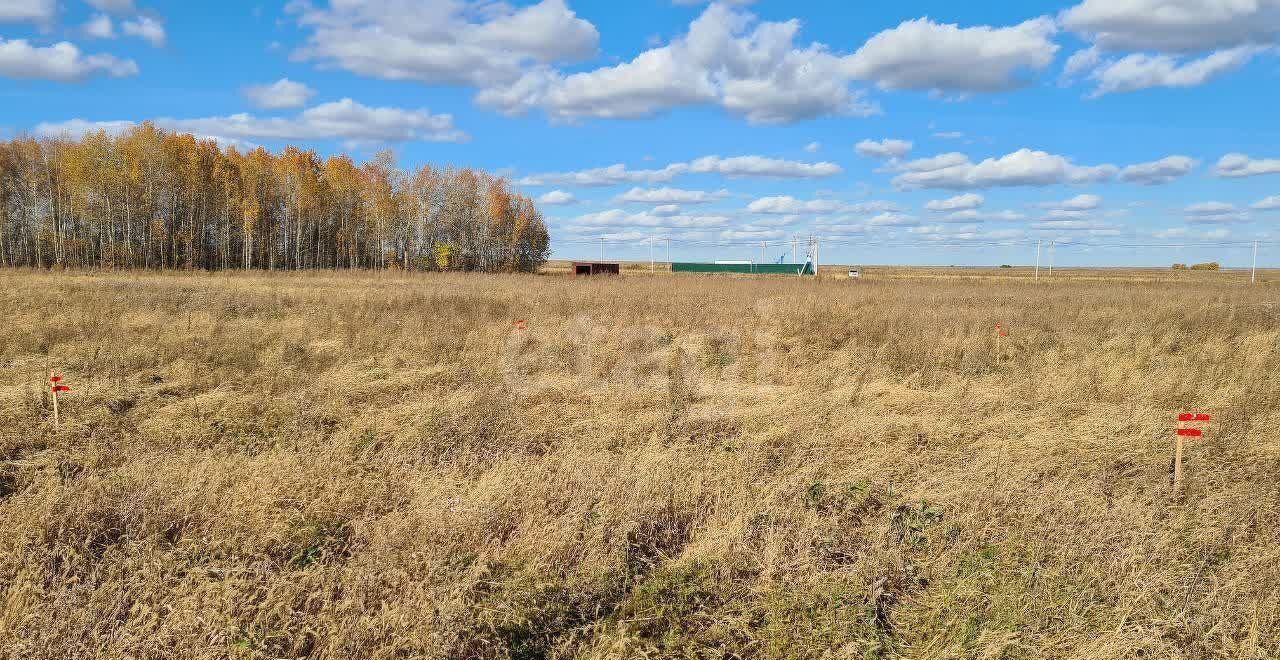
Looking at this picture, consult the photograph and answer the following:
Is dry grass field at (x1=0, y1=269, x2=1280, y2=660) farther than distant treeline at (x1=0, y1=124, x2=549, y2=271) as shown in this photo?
No

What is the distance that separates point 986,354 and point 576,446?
8.74 meters

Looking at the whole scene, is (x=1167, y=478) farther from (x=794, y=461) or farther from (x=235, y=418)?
(x=235, y=418)

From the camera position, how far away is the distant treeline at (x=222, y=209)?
42781mm

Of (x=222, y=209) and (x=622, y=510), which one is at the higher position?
(x=222, y=209)

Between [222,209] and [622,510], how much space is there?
54834 mm

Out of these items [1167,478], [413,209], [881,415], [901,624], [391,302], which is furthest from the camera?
[413,209]

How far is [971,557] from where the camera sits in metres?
3.91

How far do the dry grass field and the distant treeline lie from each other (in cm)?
4320

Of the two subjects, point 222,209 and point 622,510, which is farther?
point 222,209

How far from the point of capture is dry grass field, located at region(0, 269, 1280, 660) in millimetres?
3191

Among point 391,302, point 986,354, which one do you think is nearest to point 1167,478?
point 986,354

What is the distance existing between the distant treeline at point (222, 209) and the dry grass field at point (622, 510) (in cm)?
4320

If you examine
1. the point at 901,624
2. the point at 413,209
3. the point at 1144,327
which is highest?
the point at 413,209

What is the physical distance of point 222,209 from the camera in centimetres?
4841
